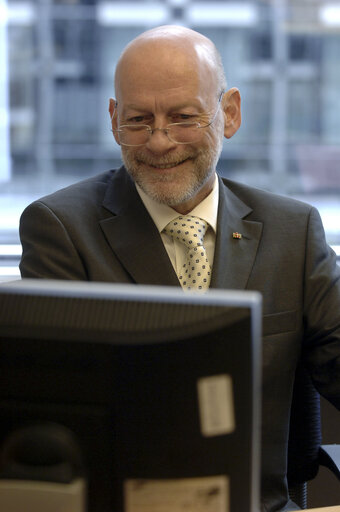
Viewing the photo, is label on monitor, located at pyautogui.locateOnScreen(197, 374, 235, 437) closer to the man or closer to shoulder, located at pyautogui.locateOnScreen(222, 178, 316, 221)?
the man

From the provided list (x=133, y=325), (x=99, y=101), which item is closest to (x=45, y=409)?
(x=133, y=325)

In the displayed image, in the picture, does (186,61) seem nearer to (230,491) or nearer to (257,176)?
(230,491)

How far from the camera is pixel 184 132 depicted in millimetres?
1507

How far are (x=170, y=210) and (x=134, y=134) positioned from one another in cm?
20

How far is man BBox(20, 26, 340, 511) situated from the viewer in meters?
1.46

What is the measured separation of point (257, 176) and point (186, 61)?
1474mm

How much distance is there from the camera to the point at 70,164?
2.90 m

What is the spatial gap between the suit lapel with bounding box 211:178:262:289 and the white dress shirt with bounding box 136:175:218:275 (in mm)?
21

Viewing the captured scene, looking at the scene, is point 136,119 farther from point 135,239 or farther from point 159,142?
point 135,239

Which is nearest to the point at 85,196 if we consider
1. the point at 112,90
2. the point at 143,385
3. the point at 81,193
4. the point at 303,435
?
the point at 81,193

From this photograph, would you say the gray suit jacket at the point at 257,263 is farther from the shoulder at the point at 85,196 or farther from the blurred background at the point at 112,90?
the blurred background at the point at 112,90

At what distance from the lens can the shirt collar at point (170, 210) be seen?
1553mm

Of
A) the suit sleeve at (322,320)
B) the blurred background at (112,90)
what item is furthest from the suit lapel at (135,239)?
the blurred background at (112,90)

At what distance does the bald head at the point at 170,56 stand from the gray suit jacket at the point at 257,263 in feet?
0.92
